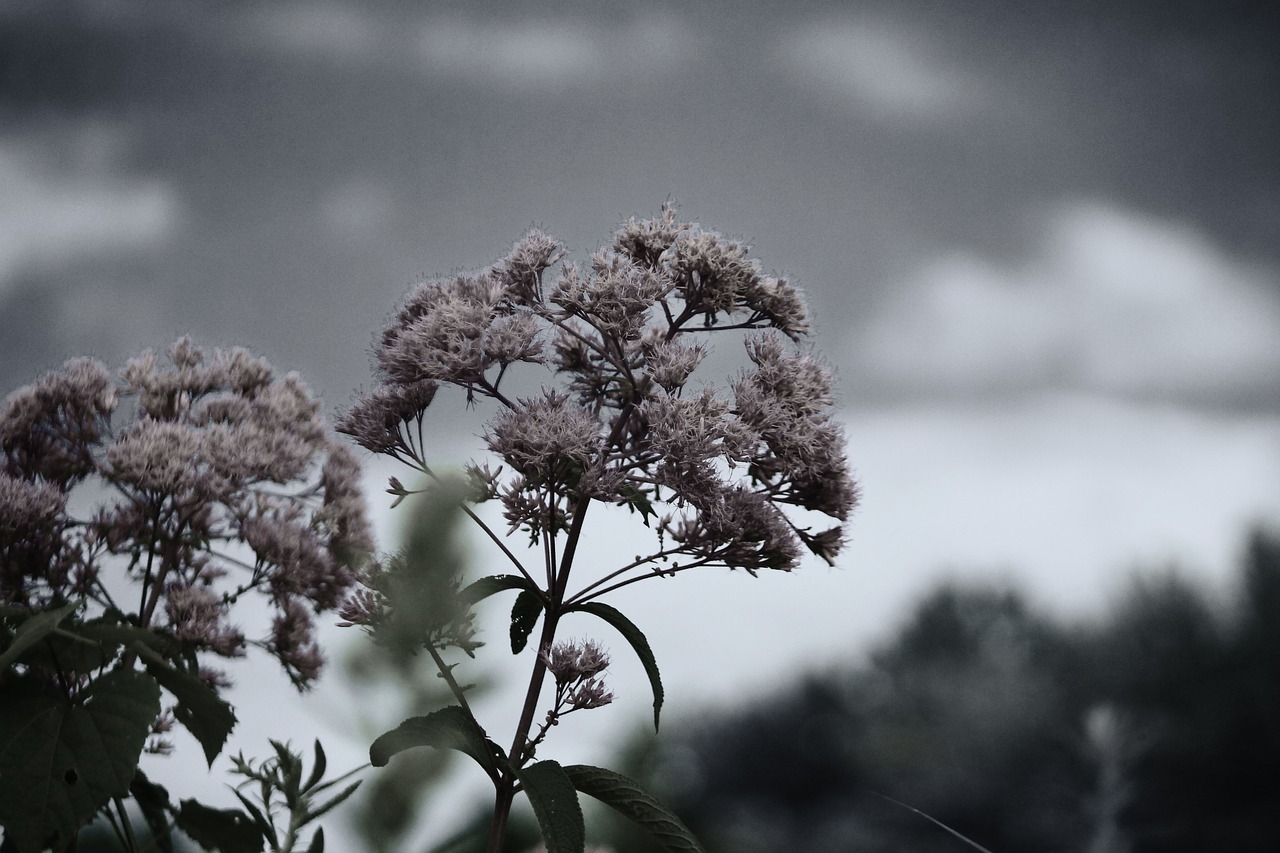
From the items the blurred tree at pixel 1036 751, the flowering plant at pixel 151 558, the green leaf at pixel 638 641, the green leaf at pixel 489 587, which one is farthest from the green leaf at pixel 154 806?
the blurred tree at pixel 1036 751

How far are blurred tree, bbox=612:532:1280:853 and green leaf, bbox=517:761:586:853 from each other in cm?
777

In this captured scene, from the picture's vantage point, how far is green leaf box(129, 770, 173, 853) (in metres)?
2.12

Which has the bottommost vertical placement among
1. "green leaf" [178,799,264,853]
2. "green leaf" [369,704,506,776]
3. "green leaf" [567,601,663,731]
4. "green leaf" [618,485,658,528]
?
"green leaf" [178,799,264,853]

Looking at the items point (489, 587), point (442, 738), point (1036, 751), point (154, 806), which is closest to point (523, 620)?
point (489, 587)

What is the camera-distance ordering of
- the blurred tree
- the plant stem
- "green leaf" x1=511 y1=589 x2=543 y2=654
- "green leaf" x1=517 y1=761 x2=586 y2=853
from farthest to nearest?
the blurred tree → "green leaf" x1=511 y1=589 x2=543 y2=654 → the plant stem → "green leaf" x1=517 y1=761 x2=586 y2=853

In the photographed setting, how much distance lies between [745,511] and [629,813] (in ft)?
2.14

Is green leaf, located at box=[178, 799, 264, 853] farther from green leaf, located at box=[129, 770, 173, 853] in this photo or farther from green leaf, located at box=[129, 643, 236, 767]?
green leaf, located at box=[129, 643, 236, 767]

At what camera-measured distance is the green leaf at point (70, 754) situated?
5.53ft

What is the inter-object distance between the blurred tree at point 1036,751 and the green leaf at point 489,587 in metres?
7.69

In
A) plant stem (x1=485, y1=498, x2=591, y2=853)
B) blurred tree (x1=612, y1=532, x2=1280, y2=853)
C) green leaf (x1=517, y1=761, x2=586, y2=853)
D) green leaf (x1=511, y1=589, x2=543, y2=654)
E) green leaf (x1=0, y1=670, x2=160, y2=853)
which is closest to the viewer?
green leaf (x1=0, y1=670, x2=160, y2=853)

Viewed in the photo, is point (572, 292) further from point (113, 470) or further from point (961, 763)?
point (961, 763)

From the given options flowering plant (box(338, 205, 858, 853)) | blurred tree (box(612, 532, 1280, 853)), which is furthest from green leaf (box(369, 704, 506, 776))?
blurred tree (box(612, 532, 1280, 853))

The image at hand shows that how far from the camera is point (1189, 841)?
1091cm

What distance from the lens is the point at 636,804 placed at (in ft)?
6.75
